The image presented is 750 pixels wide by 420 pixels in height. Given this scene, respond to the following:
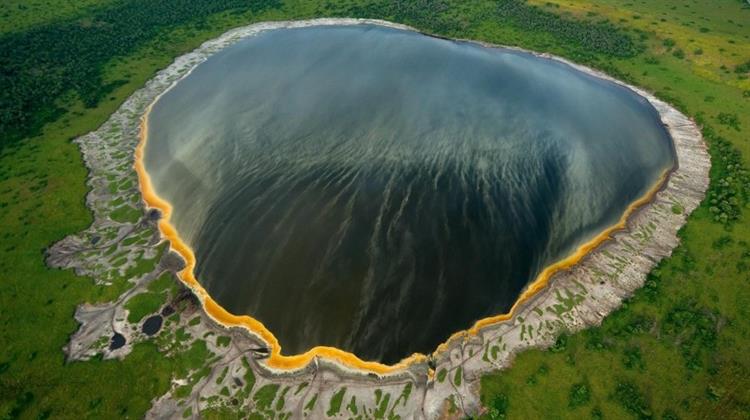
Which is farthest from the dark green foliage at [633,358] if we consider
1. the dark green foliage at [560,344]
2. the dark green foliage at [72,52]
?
the dark green foliage at [72,52]

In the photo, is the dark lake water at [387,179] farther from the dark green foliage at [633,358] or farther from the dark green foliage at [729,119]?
the dark green foliage at [633,358]

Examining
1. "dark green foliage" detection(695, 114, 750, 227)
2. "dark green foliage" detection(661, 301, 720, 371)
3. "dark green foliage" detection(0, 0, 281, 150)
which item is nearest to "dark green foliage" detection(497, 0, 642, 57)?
"dark green foliage" detection(695, 114, 750, 227)

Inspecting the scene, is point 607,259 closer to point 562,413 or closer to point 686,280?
point 686,280

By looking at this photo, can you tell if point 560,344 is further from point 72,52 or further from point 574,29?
point 72,52

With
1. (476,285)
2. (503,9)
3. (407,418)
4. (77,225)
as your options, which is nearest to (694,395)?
(476,285)

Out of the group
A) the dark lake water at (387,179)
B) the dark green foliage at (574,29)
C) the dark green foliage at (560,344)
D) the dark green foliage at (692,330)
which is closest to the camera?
the dark green foliage at (692,330)
